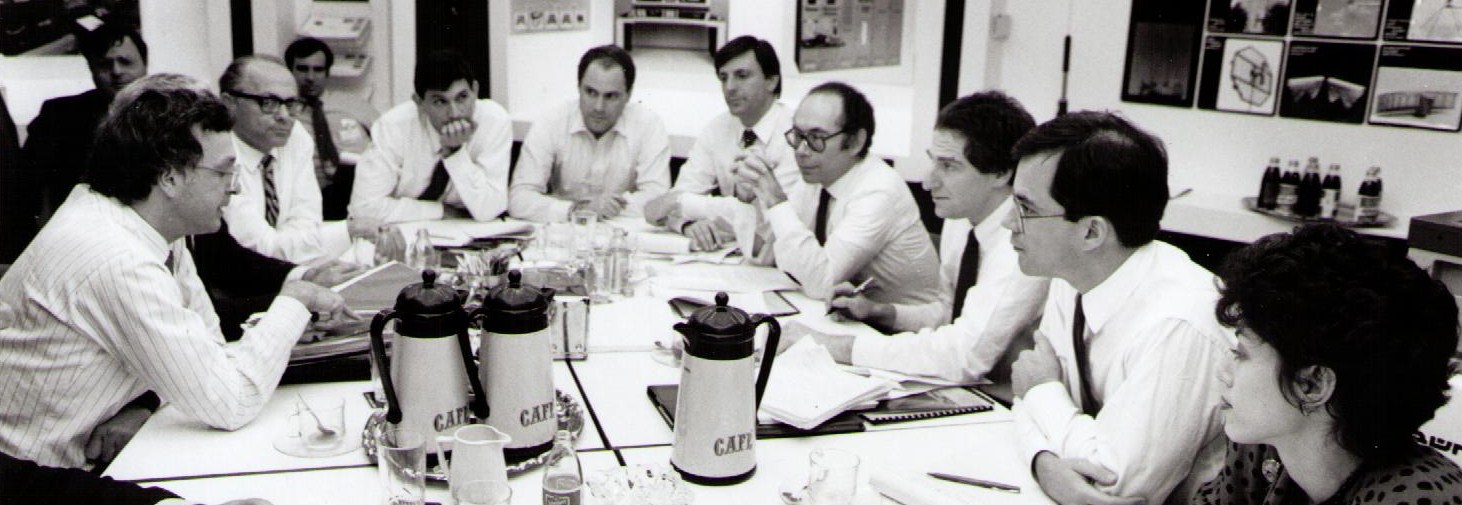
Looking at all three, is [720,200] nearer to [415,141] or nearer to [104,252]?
[415,141]

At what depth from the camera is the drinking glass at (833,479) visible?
1.62m

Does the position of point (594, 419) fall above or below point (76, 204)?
below

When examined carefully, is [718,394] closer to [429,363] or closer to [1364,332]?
[429,363]

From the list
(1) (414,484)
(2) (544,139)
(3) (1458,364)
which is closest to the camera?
(1) (414,484)

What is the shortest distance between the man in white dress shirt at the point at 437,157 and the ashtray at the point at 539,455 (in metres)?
1.92

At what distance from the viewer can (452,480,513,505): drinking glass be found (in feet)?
4.67

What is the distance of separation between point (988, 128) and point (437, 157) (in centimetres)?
225

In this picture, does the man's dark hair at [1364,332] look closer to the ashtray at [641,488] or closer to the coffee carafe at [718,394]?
the coffee carafe at [718,394]

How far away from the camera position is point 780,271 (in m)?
3.27

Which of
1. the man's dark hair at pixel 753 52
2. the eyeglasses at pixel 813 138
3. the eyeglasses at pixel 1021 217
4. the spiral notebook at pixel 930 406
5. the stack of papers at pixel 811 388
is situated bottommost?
the spiral notebook at pixel 930 406

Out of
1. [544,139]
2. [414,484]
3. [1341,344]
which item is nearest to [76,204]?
[414,484]

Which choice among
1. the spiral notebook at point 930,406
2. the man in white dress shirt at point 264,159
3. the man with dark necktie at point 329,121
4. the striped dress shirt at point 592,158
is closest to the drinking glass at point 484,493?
the spiral notebook at point 930,406

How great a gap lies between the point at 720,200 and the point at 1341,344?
266 cm

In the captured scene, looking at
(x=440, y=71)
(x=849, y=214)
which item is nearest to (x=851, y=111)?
(x=849, y=214)
